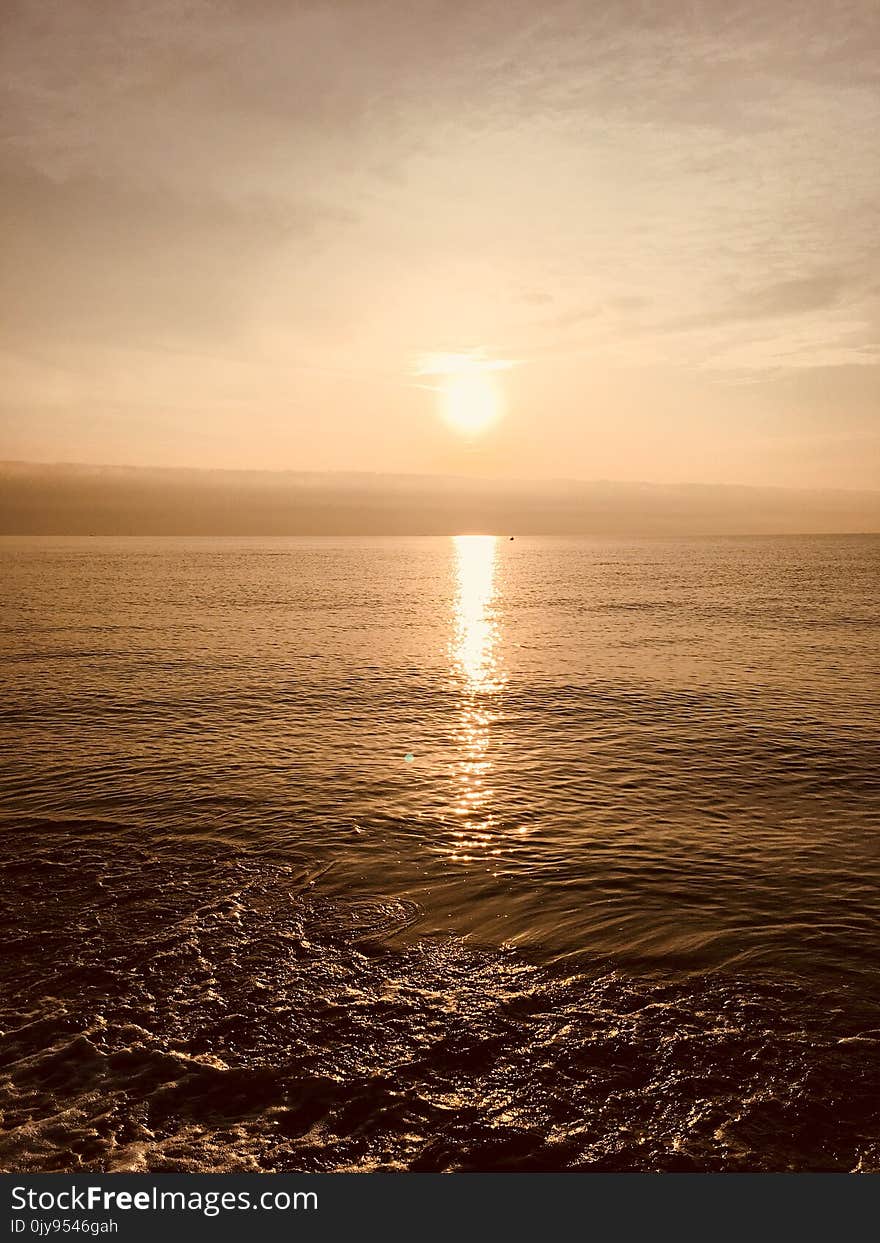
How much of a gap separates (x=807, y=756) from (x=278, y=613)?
56.8 metres

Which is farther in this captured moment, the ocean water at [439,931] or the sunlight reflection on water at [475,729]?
the sunlight reflection on water at [475,729]

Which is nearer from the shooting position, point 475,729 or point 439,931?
point 439,931

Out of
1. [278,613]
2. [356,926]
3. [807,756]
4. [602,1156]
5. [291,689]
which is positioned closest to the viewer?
[602,1156]

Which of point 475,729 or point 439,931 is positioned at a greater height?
point 475,729

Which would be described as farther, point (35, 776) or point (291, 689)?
point (291, 689)

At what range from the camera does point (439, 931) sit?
49.6 ft

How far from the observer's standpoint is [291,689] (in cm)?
3881

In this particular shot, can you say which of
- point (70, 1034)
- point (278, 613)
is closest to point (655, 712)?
point (70, 1034)

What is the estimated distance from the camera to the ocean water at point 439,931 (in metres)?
10.0

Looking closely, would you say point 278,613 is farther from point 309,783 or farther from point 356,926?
point 356,926

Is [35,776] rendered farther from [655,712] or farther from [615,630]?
[615,630]

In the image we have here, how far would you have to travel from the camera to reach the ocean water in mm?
10000

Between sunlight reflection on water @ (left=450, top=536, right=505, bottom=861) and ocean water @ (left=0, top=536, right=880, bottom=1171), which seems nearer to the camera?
ocean water @ (left=0, top=536, right=880, bottom=1171)

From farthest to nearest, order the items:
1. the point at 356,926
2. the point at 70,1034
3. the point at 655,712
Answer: the point at 655,712
the point at 356,926
the point at 70,1034
